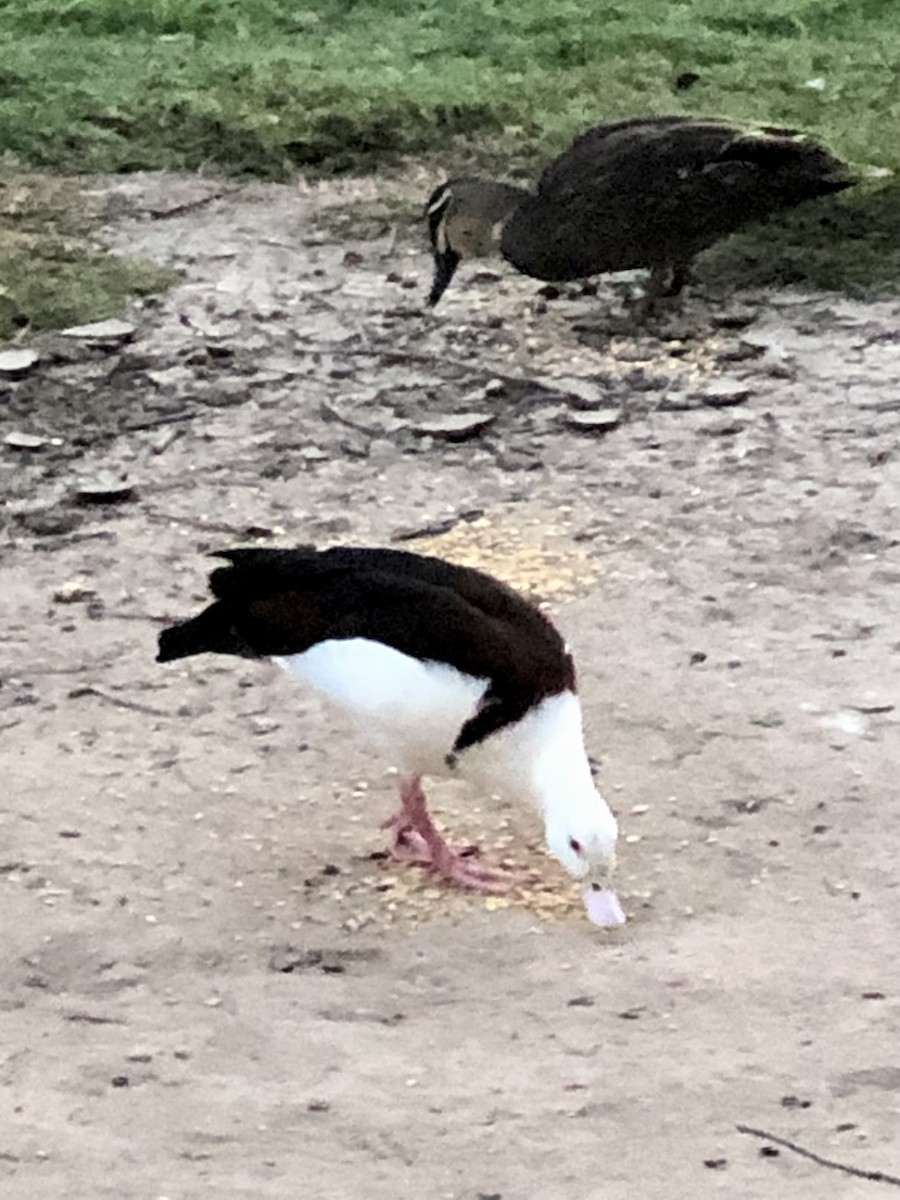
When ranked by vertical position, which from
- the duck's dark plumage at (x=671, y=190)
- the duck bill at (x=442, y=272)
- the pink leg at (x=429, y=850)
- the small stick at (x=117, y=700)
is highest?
the duck's dark plumage at (x=671, y=190)

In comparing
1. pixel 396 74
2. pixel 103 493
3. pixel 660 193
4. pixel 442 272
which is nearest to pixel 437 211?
pixel 442 272

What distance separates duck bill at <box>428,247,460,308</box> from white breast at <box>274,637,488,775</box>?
120 inches

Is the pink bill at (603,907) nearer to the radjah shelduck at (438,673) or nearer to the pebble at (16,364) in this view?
the radjah shelduck at (438,673)

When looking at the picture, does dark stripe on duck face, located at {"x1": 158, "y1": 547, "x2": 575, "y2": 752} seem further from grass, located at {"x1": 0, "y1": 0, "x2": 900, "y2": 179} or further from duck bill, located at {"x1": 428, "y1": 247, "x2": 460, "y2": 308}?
grass, located at {"x1": 0, "y1": 0, "x2": 900, "y2": 179}

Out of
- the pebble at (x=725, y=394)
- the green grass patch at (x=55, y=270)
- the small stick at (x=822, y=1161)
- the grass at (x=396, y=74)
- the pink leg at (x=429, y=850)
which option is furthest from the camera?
the grass at (x=396, y=74)

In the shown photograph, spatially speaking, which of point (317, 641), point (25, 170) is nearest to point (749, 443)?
point (317, 641)

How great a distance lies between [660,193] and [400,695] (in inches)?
120

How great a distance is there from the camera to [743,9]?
9633 mm

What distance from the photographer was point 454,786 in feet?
12.0

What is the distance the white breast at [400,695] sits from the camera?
122 inches

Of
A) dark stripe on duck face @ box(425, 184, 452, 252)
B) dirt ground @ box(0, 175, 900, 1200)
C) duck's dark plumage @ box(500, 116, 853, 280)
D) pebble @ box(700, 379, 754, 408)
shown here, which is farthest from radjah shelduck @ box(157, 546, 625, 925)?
dark stripe on duck face @ box(425, 184, 452, 252)

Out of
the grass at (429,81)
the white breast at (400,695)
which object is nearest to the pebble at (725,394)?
the grass at (429,81)

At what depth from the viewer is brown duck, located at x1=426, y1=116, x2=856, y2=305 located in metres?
5.74

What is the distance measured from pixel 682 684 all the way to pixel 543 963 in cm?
103
